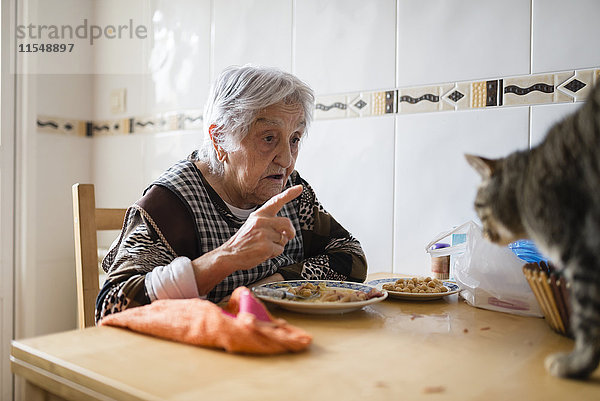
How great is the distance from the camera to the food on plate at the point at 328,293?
1005mm

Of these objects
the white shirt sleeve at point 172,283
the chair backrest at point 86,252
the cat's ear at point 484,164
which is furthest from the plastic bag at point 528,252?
the chair backrest at point 86,252

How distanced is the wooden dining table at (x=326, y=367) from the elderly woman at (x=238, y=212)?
24 cm

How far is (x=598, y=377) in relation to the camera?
0.65m

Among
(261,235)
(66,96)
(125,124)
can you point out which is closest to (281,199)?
(261,235)

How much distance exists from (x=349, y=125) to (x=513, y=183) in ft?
4.27

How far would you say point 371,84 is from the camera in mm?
1870

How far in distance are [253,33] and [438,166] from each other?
1069 millimetres

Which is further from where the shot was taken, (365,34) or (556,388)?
(365,34)

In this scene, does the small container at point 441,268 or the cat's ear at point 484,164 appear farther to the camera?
the small container at point 441,268

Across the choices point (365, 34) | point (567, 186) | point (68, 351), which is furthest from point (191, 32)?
point (567, 186)

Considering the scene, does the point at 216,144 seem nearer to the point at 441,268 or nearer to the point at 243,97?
the point at 243,97

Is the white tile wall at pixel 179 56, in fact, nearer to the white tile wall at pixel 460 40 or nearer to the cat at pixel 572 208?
the white tile wall at pixel 460 40

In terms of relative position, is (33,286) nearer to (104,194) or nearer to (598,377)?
(104,194)

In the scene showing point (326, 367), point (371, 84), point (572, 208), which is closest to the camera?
point (572, 208)
